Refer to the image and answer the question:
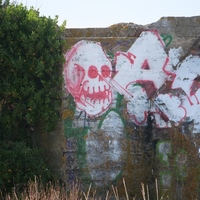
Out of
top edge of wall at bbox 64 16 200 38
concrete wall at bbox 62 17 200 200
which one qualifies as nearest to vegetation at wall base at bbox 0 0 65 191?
concrete wall at bbox 62 17 200 200

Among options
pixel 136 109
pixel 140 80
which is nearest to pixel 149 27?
pixel 140 80

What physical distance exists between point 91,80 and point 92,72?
118 mm

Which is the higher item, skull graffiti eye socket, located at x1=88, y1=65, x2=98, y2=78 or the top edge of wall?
the top edge of wall

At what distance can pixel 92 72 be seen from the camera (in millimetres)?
7090

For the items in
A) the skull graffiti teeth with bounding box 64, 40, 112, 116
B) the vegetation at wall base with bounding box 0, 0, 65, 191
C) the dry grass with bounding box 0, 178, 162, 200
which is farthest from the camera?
the skull graffiti teeth with bounding box 64, 40, 112, 116

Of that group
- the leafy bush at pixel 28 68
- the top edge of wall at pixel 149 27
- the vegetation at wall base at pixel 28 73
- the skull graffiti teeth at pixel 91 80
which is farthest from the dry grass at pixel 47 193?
the top edge of wall at pixel 149 27

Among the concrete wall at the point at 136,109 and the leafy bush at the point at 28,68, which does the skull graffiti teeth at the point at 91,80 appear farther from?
the leafy bush at the point at 28,68

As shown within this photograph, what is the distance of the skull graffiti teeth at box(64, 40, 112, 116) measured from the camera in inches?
279

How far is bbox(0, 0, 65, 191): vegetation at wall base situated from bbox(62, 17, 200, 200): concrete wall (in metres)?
0.21

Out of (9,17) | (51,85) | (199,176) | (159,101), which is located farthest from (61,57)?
(199,176)

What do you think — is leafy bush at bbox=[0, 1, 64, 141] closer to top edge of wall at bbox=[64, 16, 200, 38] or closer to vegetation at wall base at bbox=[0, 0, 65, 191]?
Result: vegetation at wall base at bbox=[0, 0, 65, 191]

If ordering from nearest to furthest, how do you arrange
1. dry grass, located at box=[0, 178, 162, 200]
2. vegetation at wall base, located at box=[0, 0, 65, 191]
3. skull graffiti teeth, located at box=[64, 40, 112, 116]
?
1. dry grass, located at box=[0, 178, 162, 200]
2. vegetation at wall base, located at box=[0, 0, 65, 191]
3. skull graffiti teeth, located at box=[64, 40, 112, 116]

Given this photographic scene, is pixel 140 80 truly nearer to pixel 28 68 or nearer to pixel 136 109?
pixel 136 109

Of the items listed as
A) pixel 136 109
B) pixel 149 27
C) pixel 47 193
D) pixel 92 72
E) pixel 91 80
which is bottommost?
pixel 47 193
